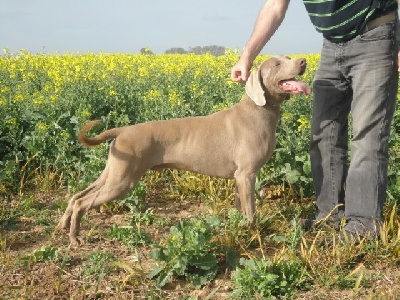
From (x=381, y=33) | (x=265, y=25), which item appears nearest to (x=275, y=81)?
(x=265, y=25)

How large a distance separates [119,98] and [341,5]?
3916mm

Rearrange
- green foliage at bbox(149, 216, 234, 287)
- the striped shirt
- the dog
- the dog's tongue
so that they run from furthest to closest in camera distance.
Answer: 1. the dog
2. the dog's tongue
3. the striped shirt
4. green foliage at bbox(149, 216, 234, 287)

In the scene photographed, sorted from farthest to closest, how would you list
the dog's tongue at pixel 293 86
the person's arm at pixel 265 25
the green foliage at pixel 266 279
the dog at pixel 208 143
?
the person's arm at pixel 265 25 < the dog at pixel 208 143 < the dog's tongue at pixel 293 86 < the green foliage at pixel 266 279

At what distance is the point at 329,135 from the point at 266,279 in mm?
1685

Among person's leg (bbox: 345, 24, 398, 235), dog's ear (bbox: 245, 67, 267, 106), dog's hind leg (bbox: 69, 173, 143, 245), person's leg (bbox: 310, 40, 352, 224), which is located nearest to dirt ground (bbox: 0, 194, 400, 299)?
dog's hind leg (bbox: 69, 173, 143, 245)

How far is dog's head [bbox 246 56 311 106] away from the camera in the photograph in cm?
421

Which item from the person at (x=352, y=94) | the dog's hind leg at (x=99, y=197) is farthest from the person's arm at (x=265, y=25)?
the dog's hind leg at (x=99, y=197)

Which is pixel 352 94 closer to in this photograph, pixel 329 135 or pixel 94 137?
pixel 329 135

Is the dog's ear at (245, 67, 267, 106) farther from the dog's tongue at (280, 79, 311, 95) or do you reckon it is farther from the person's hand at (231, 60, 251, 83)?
the dog's tongue at (280, 79, 311, 95)

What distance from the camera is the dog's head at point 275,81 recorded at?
13.8 ft

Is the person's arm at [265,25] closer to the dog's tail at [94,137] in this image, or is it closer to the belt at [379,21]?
the belt at [379,21]

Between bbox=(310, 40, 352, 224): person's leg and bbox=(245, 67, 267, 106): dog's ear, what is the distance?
55cm

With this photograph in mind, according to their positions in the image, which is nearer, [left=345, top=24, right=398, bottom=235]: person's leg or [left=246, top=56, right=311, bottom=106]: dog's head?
[left=345, top=24, right=398, bottom=235]: person's leg

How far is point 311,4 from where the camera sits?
14.0 feet
